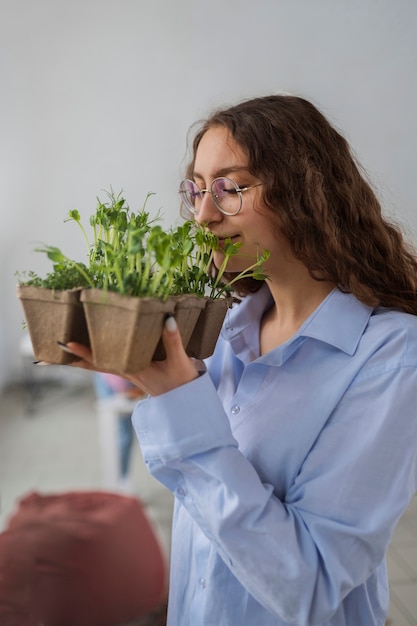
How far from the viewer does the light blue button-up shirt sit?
73 centimetres

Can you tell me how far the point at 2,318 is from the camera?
9.55 ft

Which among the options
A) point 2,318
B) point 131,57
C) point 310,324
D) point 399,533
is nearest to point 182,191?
point 310,324

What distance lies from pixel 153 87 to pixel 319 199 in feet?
5.71

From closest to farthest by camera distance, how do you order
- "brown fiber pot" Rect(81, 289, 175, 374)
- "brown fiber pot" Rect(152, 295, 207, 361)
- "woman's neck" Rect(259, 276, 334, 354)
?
1. "brown fiber pot" Rect(81, 289, 175, 374)
2. "brown fiber pot" Rect(152, 295, 207, 361)
3. "woman's neck" Rect(259, 276, 334, 354)

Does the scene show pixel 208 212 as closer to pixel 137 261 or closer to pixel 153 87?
pixel 137 261

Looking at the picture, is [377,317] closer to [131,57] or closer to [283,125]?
[283,125]

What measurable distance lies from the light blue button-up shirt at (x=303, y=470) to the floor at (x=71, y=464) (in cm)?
8

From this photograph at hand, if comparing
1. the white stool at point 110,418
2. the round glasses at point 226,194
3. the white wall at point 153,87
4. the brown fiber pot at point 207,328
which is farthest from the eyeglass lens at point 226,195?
the white wall at point 153,87

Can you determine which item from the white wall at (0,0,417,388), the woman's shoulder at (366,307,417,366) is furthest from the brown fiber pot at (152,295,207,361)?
the white wall at (0,0,417,388)

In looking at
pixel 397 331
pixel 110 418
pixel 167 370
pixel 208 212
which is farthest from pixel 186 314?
pixel 110 418

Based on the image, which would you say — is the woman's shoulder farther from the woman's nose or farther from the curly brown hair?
the woman's nose

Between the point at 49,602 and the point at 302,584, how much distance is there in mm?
364

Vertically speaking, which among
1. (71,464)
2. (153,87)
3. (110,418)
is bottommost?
(110,418)

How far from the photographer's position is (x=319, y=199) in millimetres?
939
